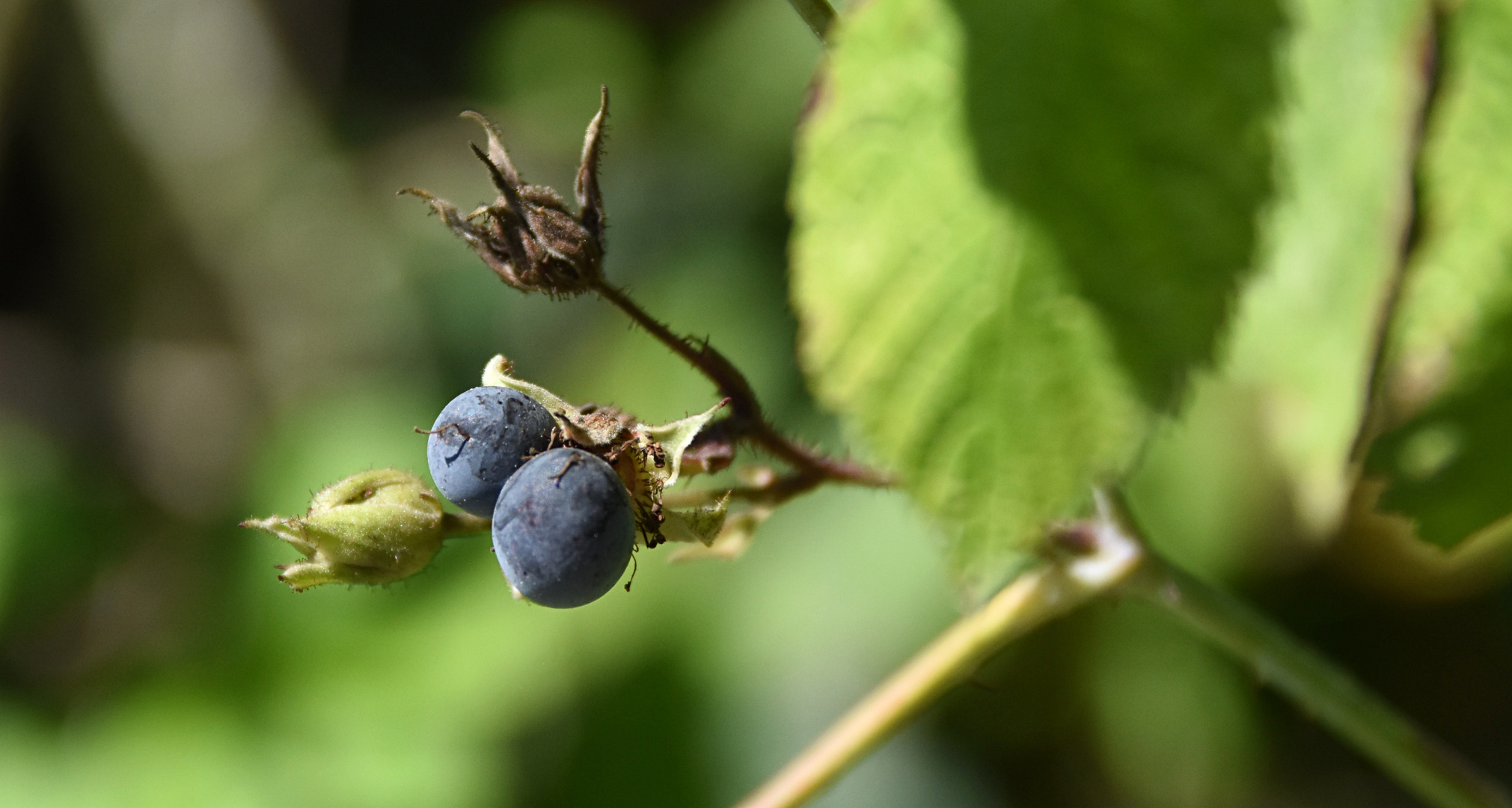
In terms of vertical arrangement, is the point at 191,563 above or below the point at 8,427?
below

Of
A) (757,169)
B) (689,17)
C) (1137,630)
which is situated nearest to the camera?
(1137,630)

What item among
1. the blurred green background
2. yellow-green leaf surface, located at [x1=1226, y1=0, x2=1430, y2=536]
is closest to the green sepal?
yellow-green leaf surface, located at [x1=1226, y1=0, x2=1430, y2=536]

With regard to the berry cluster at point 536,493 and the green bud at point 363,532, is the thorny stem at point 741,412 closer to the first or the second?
the berry cluster at point 536,493

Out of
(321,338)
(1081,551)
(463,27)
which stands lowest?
(1081,551)

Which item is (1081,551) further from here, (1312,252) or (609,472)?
(609,472)

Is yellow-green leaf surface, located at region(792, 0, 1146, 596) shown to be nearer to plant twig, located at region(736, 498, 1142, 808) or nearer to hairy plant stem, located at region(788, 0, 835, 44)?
hairy plant stem, located at region(788, 0, 835, 44)

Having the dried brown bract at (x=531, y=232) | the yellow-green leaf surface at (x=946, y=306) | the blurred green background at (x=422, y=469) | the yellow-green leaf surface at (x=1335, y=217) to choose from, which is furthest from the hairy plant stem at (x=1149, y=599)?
the blurred green background at (x=422, y=469)

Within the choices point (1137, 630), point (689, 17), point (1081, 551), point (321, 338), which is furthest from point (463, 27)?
point (1081, 551)
